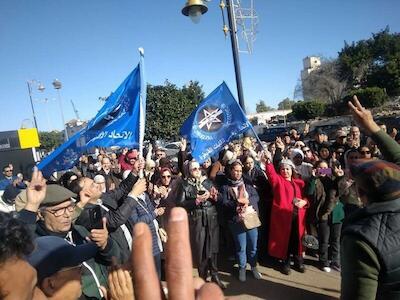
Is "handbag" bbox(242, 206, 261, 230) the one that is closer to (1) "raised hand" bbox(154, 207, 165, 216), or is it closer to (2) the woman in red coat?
(2) the woman in red coat

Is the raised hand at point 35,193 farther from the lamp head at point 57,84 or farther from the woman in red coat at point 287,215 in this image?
the lamp head at point 57,84

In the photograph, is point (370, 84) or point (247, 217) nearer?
point (247, 217)

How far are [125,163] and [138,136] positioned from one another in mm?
3758

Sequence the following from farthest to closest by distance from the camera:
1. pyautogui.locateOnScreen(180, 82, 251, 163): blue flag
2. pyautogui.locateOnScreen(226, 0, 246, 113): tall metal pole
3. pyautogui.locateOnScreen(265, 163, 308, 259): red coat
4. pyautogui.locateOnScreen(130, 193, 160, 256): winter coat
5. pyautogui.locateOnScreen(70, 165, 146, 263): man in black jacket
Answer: pyautogui.locateOnScreen(226, 0, 246, 113): tall metal pole
pyautogui.locateOnScreen(180, 82, 251, 163): blue flag
pyautogui.locateOnScreen(265, 163, 308, 259): red coat
pyautogui.locateOnScreen(130, 193, 160, 256): winter coat
pyautogui.locateOnScreen(70, 165, 146, 263): man in black jacket

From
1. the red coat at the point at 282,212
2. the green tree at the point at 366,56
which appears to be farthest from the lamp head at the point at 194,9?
the green tree at the point at 366,56

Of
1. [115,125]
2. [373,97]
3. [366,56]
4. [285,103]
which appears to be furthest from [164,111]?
[285,103]

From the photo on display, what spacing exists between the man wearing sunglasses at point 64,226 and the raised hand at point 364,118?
79.5 inches

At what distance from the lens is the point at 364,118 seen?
2344 mm

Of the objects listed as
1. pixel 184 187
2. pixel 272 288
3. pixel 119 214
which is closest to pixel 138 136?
pixel 184 187

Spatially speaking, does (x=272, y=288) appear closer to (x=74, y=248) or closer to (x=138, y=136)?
(x=138, y=136)

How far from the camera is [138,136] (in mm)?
4379

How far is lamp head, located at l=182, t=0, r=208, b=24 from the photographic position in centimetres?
629

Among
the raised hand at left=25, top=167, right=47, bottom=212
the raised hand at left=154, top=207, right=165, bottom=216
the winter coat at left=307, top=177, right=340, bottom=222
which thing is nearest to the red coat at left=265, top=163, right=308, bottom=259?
the winter coat at left=307, top=177, right=340, bottom=222

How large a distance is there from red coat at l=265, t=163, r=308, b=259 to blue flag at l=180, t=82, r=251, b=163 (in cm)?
98
